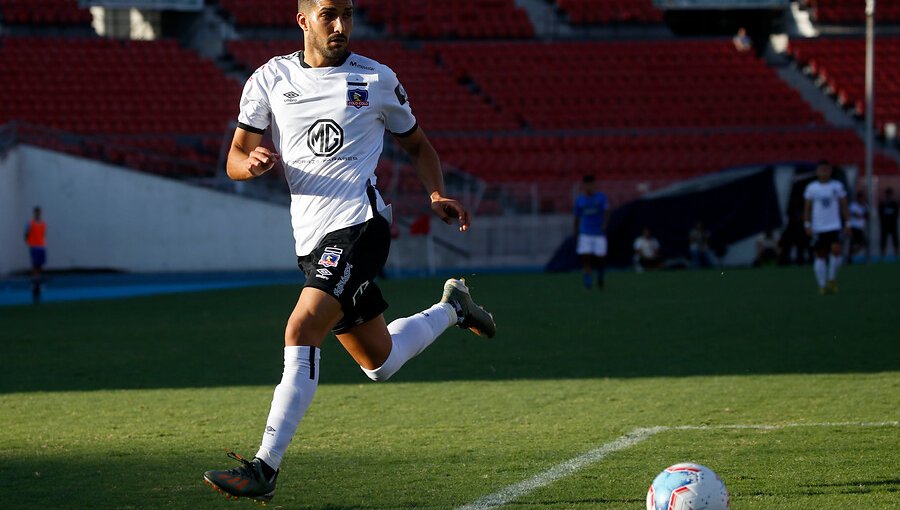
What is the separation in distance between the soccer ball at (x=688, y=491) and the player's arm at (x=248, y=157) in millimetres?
1978

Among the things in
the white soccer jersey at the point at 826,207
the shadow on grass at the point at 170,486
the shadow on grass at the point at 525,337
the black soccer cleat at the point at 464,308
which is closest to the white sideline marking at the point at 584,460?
the shadow on grass at the point at 170,486

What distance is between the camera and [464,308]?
6.81 metres

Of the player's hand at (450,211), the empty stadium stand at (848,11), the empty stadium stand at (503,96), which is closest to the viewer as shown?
the player's hand at (450,211)

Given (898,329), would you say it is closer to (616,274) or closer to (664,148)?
(616,274)

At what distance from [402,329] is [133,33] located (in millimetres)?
34416

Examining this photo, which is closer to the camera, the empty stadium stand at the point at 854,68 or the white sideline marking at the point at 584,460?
the white sideline marking at the point at 584,460

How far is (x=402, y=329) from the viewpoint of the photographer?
242 inches

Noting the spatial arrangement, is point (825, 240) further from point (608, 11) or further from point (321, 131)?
point (608, 11)

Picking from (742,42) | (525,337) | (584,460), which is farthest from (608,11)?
(584,460)

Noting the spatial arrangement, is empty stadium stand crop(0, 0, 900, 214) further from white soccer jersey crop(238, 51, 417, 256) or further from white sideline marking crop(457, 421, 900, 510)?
white soccer jersey crop(238, 51, 417, 256)

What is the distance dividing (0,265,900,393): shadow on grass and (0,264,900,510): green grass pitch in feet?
0.18

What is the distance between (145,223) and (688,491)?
2461cm

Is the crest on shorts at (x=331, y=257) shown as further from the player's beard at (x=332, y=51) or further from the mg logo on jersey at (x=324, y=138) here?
the player's beard at (x=332, y=51)

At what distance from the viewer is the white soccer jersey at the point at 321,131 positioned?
219 inches
